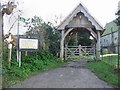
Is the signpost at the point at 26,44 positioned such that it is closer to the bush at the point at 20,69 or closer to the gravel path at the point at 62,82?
the bush at the point at 20,69

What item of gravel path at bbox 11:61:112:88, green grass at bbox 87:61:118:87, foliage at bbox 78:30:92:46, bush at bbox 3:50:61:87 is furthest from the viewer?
Answer: foliage at bbox 78:30:92:46

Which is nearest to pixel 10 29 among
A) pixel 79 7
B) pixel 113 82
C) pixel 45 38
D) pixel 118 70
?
pixel 45 38

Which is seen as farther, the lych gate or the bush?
the lych gate

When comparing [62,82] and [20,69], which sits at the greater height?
[20,69]

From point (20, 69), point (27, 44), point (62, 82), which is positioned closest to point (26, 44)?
point (27, 44)

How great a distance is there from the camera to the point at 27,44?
663 inches

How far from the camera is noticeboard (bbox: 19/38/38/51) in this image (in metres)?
16.4

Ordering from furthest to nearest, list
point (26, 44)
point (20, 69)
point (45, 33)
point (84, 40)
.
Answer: point (84, 40)
point (45, 33)
point (26, 44)
point (20, 69)

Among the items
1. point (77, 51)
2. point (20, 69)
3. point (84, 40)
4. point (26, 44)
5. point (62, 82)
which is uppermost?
point (84, 40)

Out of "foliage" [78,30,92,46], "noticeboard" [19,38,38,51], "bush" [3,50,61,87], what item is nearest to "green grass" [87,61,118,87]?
"bush" [3,50,61,87]

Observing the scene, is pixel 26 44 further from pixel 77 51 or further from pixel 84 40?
pixel 84 40

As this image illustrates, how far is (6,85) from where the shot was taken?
10.5 meters

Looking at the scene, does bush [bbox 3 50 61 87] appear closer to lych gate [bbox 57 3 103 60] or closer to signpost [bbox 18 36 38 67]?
signpost [bbox 18 36 38 67]

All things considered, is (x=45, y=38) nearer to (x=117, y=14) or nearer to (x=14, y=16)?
(x=14, y=16)
